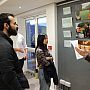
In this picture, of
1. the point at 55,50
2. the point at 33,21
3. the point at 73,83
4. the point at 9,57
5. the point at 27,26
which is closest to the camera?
the point at 9,57

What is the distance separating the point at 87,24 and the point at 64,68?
1185 millimetres

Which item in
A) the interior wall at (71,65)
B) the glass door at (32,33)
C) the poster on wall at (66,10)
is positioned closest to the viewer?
the interior wall at (71,65)

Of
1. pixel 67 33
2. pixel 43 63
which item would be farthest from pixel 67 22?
pixel 43 63

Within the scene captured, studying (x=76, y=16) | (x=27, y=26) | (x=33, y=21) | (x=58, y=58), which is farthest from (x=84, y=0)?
(x=27, y=26)

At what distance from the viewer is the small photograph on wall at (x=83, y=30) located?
3.46m

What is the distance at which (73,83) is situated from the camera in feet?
13.0

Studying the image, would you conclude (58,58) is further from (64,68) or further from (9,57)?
(9,57)

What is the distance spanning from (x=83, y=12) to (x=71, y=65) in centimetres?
112

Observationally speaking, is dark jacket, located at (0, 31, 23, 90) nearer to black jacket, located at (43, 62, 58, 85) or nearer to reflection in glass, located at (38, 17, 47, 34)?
black jacket, located at (43, 62, 58, 85)

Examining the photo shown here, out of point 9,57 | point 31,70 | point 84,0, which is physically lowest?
point 31,70

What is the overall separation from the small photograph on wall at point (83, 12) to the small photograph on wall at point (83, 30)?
0.11m

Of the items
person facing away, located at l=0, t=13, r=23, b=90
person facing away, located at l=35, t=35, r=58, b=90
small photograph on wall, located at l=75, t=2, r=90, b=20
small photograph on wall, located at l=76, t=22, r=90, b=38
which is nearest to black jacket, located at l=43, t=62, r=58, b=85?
person facing away, located at l=35, t=35, r=58, b=90

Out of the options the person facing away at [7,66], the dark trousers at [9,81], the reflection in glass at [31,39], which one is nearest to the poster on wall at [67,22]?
the reflection in glass at [31,39]

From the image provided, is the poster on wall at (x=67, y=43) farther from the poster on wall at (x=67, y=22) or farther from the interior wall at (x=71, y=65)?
the poster on wall at (x=67, y=22)
